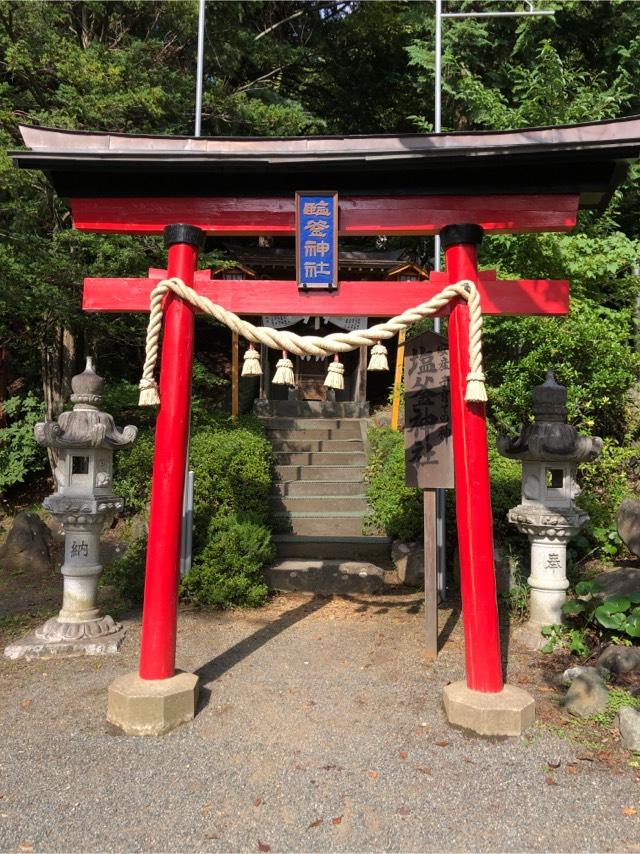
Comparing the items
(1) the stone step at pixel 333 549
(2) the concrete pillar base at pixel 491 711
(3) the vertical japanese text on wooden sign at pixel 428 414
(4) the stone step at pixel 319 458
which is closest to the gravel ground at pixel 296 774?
(2) the concrete pillar base at pixel 491 711

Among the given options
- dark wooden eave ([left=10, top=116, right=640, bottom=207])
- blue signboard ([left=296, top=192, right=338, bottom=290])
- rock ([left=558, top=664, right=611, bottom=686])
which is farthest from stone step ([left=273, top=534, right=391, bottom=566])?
dark wooden eave ([left=10, top=116, right=640, bottom=207])

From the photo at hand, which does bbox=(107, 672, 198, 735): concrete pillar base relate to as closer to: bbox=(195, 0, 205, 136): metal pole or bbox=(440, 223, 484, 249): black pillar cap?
bbox=(440, 223, 484, 249): black pillar cap

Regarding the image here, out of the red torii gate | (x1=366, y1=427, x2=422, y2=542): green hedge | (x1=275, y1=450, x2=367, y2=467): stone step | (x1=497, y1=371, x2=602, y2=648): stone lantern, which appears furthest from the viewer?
(x1=275, y1=450, x2=367, y2=467): stone step

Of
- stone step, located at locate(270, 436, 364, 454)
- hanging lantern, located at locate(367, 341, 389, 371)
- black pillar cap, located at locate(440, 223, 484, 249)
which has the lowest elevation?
stone step, located at locate(270, 436, 364, 454)

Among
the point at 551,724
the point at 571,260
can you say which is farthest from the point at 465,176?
the point at 571,260

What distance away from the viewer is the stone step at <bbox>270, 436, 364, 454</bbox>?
1083 cm

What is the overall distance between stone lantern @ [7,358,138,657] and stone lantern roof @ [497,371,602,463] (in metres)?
3.91

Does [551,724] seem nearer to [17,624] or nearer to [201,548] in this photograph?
[201,548]

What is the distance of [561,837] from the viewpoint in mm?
2607

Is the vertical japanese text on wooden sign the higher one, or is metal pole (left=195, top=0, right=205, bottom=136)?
metal pole (left=195, top=0, right=205, bottom=136)

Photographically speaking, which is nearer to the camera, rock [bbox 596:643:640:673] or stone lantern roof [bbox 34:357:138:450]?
rock [bbox 596:643:640:673]

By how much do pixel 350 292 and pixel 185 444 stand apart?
159 cm

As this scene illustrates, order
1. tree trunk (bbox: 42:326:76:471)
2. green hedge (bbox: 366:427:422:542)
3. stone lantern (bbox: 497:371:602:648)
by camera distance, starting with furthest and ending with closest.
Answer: tree trunk (bbox: 42:326:76:471) < green hedge (bbox: 366:427:422:542) < stone lantern (bbox: 497:371:602:648)

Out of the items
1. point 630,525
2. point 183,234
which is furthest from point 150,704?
point 630,525
